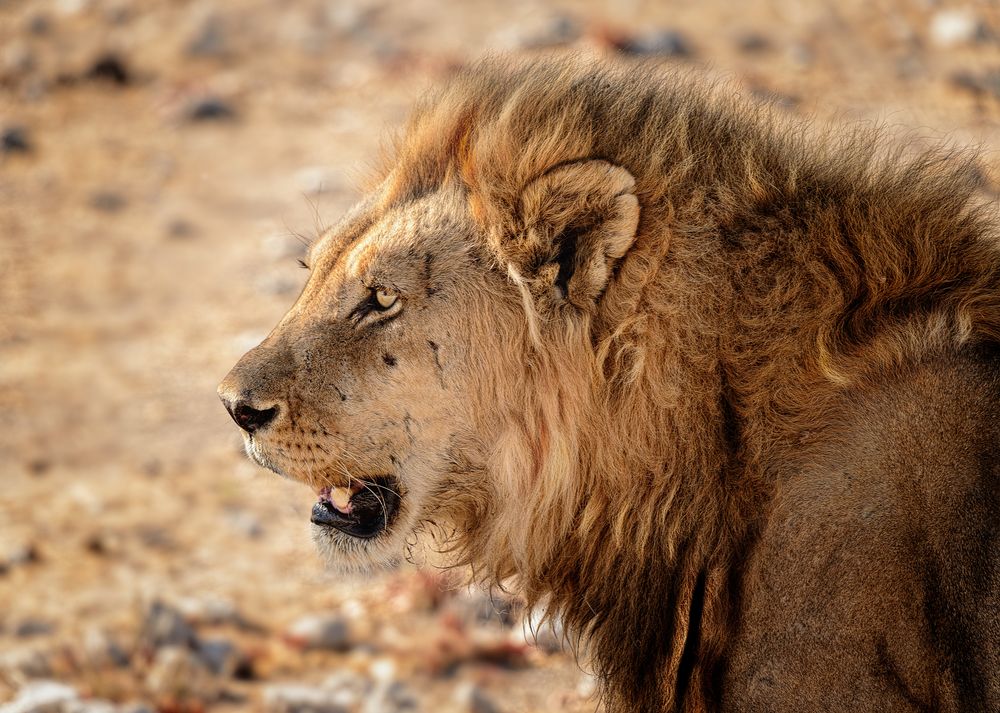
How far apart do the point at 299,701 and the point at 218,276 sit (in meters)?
4.75

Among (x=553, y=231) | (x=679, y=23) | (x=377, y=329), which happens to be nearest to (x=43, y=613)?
(x=377, y=329)

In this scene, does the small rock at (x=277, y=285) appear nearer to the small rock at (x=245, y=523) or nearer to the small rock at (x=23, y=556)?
the small rock at (x=245, y=523)

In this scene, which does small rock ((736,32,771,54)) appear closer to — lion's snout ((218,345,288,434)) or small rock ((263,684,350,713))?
small rock ((263,684,350,713))

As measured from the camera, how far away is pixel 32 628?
16.1 feet

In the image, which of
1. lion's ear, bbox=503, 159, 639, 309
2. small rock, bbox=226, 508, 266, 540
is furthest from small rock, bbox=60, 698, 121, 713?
lion's ear, bbox=503, 159, 639, 309

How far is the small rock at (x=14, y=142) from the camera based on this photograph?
10344 millimetres

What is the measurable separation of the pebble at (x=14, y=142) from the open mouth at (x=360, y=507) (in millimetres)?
8309

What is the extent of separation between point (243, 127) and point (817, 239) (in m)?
8.73

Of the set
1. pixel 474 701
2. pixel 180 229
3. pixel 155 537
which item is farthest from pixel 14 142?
pixel 474 701

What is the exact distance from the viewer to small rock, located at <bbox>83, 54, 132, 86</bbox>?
11.6 metres

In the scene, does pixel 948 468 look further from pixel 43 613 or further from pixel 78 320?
pixel 78 320

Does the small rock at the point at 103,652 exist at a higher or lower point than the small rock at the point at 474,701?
lower

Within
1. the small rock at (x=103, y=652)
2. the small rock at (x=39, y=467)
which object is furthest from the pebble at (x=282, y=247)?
the small rock at (x=103, y=652)

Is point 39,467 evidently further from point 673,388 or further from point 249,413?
point 673,388
